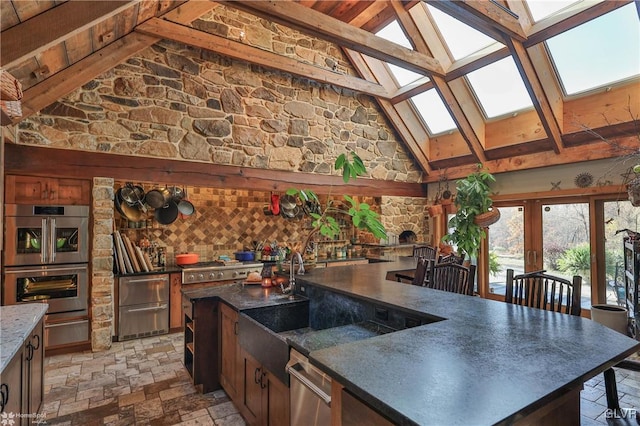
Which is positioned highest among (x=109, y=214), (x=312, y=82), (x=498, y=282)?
(x=312, y=82)

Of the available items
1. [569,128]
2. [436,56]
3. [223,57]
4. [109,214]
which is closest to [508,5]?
[436,56]

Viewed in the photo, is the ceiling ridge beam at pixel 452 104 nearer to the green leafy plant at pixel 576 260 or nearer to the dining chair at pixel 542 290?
the green leafy plant at pixel 576 260

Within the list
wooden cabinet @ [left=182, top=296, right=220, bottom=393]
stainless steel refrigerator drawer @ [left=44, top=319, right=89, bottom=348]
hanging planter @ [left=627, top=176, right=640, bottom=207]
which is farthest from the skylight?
stainless steel refrigerator drawer @ [left=44, top=319, right=89, bottom=348]

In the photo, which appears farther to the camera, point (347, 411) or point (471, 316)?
point (471, 316)

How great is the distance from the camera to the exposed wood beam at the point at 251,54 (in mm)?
3805

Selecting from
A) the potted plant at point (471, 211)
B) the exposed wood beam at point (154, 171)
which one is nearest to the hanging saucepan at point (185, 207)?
the exposed wood beam at point (154, 171)

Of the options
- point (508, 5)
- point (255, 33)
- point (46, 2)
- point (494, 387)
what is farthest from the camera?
point (255, 33)

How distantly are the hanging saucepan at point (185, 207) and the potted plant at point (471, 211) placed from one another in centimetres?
423

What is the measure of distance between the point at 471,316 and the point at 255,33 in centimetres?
496

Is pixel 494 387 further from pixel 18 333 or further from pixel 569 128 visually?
pixel 569 128

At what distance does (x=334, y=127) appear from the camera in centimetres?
581

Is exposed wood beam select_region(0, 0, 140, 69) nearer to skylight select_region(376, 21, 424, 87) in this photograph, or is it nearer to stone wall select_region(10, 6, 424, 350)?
stone wall select_region(10, 6, 424, 350)

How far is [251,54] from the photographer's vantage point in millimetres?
4586

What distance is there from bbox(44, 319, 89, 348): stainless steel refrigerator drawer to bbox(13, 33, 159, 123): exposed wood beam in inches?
92.3
